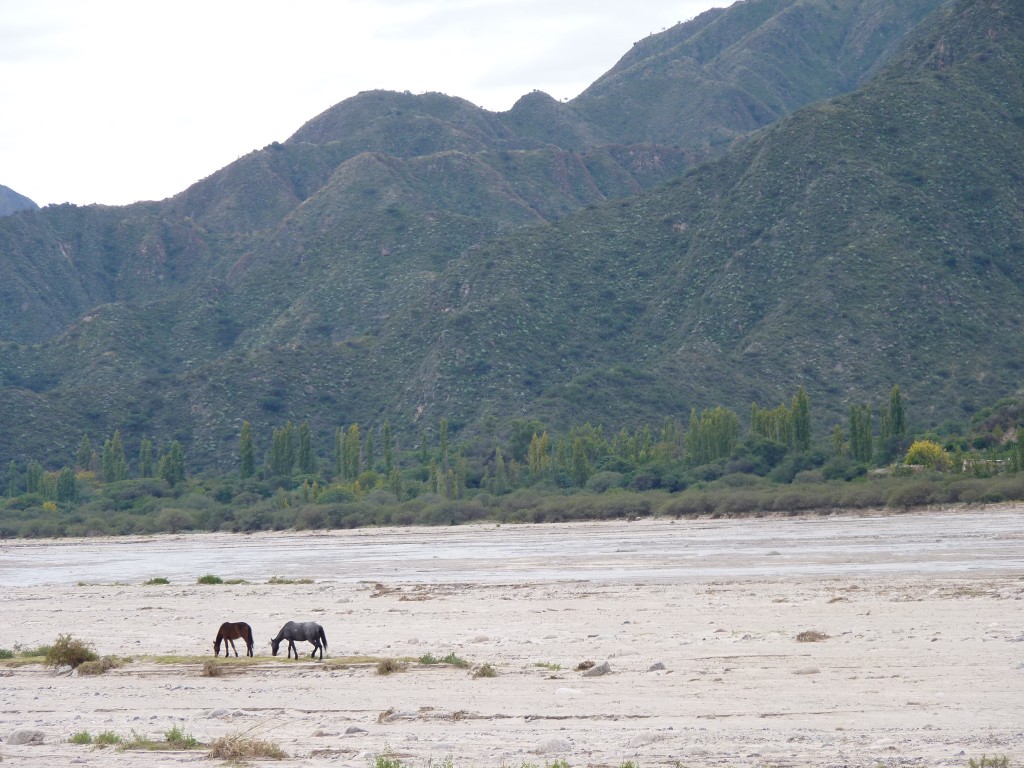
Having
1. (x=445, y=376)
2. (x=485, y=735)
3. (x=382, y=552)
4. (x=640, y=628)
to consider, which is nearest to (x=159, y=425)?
(x=445, y=376)

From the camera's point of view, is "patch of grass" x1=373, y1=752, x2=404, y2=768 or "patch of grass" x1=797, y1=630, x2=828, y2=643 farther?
"patch of grass" x1=797, y1=630, x2=828, y2=643

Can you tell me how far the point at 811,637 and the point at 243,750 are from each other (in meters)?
8.71

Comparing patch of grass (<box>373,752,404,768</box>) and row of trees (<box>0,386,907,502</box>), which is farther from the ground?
row of trees (<box>0,386,907,502</box>)

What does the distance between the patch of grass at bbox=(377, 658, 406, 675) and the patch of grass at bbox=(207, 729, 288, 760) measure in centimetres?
436

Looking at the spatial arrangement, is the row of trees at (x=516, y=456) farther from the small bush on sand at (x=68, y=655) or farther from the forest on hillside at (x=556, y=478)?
the small bush on sand at (x=68, y=655)

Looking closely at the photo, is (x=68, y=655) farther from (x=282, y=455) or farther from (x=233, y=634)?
(x=282, y=455)

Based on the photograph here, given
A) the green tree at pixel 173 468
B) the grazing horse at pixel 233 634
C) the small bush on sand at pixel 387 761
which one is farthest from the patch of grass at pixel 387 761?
the green tree at pixel 173 468

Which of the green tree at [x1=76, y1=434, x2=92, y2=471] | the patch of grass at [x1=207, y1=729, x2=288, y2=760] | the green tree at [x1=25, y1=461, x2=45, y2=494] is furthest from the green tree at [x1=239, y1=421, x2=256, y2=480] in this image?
the patch of grass at [x1=207, y1=729, x2=288, y2=760]

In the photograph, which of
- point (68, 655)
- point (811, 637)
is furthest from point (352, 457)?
point (811, 637)

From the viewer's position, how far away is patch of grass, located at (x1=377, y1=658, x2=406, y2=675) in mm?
16766

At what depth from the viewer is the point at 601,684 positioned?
15188 mm

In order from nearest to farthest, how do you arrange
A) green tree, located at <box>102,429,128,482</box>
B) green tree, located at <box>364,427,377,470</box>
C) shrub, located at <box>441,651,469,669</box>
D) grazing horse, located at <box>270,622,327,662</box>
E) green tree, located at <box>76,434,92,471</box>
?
shrub, located at <box>441,651,469,669</box>, grazing horse, located at <box>270,622,327,662</box>, green tree, located at <box>102,429,128,482</box>, green tree, located at <box>364,427,377,470</box>, green tree, located at <box>76,434,92,471</box>

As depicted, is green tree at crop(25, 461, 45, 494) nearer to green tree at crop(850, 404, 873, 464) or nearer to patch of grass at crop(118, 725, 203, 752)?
green tree at crop(850, 404, 873, 464)

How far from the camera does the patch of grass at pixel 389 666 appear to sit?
16.8 meters
